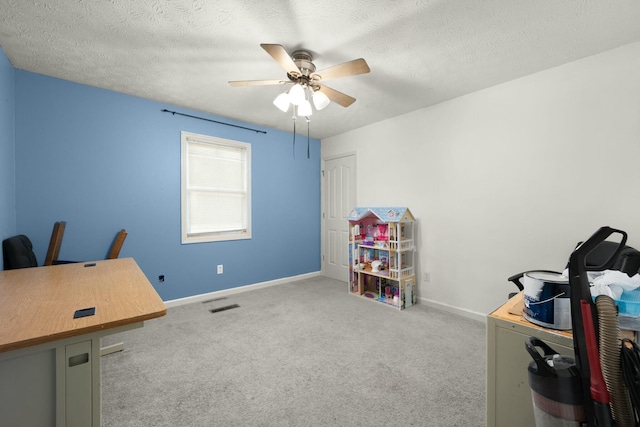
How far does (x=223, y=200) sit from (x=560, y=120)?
3905 mm

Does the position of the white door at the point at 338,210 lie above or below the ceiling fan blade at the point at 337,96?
below

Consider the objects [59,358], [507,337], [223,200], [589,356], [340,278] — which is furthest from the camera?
[340,278]

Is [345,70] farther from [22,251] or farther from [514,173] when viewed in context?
[22,251]

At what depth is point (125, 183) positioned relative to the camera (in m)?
3.08

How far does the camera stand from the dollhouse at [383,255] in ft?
11.1

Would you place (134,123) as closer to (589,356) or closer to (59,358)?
(59,358)

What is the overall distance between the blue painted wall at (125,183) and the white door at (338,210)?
0.91m

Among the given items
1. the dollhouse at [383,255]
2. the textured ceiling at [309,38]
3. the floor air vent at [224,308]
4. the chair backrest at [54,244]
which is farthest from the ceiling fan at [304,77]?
the floor air vent at [224,308]

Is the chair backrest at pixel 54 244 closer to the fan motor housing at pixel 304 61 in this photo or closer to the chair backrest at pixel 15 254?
the chair backrest at pixel 15 254

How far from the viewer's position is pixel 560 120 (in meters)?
2.42

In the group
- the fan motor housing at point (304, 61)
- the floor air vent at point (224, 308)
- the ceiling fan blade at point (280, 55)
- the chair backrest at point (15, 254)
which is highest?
the fan motor housing at point (304, 61)

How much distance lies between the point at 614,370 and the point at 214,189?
3.89m

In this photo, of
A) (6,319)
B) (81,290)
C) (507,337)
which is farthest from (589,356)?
(81,290)

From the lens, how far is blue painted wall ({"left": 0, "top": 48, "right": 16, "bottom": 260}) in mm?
2207
